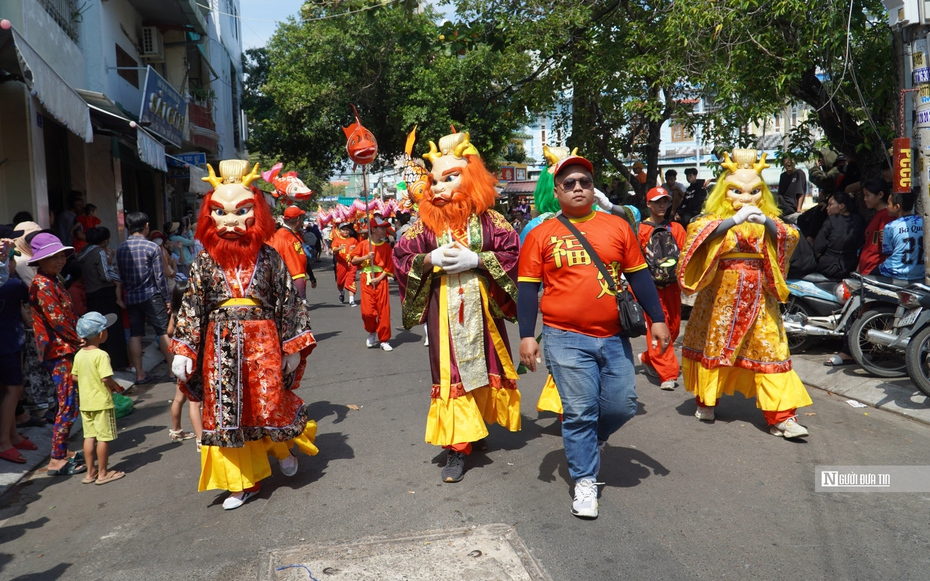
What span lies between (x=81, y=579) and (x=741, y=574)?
3.05m

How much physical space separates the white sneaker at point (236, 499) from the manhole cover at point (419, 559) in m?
0.77

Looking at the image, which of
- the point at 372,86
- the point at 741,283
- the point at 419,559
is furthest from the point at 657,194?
the point at 372,86

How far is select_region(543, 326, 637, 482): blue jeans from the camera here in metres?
4.01

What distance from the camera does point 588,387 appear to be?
157 inches

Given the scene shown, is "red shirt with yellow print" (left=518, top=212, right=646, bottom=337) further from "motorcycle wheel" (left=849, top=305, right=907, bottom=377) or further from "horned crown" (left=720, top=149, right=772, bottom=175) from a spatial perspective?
"motorcycle wheel" (left=849, top=305, right=907, bottom=377)

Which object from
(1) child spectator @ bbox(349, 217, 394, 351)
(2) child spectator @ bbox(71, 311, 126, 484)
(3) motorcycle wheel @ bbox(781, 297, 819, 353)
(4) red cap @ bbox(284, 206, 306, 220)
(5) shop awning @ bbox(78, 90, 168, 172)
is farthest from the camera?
(5) shop awning @ bbox(78, 90, 168, 172)

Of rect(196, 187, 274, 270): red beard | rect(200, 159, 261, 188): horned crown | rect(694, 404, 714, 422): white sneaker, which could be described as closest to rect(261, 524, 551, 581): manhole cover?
rect(196, 187, 274, 270): red beard

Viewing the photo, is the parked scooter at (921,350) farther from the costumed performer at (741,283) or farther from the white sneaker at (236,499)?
the white sneaker at (236,499)

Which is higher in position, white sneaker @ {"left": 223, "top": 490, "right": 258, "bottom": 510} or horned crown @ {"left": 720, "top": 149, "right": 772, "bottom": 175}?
horned crown @ {"left": 720, "top": 149, "right": 772, "bottom": 175}

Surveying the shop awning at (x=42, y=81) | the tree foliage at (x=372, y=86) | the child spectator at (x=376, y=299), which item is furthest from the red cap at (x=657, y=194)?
the tree foliage at (x=372, y=86)

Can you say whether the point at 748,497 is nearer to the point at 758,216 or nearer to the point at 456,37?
the point at 758,216

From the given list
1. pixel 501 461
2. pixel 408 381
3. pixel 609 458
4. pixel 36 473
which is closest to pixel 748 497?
pixel 609 458

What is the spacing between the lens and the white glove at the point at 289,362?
4676mm

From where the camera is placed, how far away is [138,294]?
8117mm
